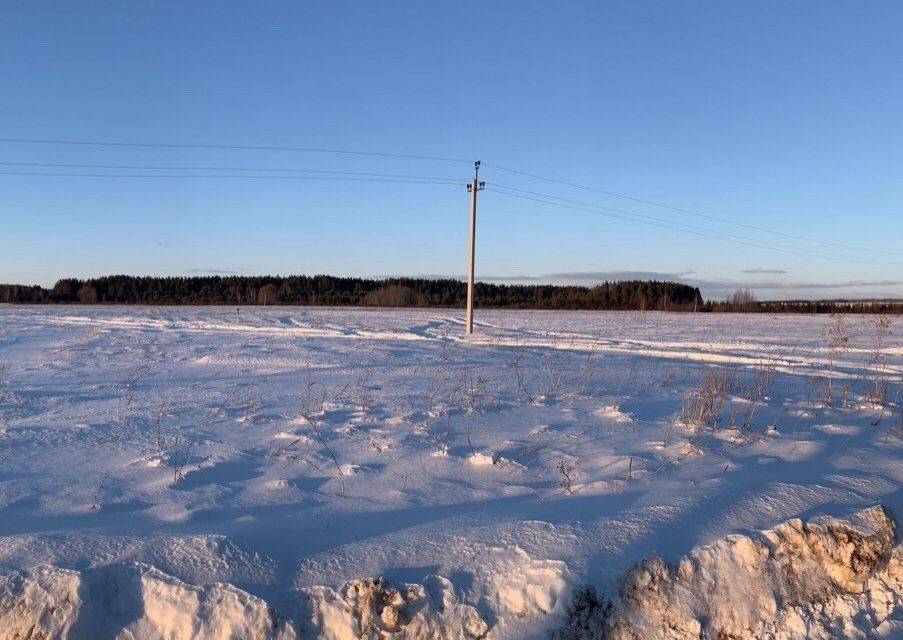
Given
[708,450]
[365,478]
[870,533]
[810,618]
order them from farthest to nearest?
[708,450] < [365,478] < [870,533] < [810,618]

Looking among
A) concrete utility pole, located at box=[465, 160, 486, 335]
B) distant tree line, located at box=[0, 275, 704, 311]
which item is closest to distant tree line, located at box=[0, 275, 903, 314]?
distant tree line, located at box=[0, 275, 704, 311]

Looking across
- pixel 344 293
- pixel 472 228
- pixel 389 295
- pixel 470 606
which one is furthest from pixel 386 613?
pixel 344 293

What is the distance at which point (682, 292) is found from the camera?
66.1 metres

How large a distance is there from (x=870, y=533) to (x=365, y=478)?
3.50 metres

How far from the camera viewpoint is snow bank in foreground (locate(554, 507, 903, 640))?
3748 mm

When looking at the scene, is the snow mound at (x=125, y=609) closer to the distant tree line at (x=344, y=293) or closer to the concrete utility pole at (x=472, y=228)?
the concrete utility pole at (x=472, y=228)

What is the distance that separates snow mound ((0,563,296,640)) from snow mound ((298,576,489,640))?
0.18 m

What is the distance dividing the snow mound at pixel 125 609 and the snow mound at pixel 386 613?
0.59 feet

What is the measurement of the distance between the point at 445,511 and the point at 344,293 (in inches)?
2882

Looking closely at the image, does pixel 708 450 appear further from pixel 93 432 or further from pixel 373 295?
pixel 373 295

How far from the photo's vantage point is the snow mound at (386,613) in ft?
11.7

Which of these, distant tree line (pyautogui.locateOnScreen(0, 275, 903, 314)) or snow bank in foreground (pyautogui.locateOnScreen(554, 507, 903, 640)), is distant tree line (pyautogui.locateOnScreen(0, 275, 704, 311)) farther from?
snow bank in foreground (pyautogui.locateOnScreen(554, 507, 903, 640))

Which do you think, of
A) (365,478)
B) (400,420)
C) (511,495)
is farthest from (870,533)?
(400,420)

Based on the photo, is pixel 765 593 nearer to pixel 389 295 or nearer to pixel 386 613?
pixel 386 613
